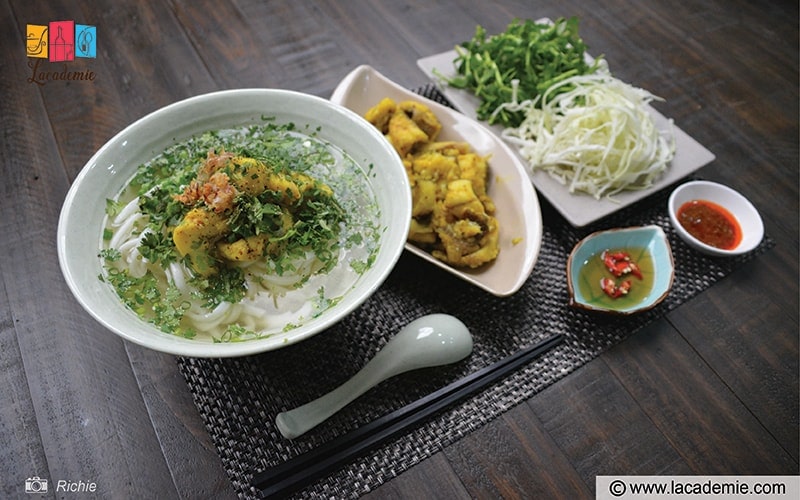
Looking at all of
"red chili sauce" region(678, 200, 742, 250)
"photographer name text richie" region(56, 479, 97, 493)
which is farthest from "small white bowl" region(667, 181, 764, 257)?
"photographer name text richie" region(56, 479, 97, 493)

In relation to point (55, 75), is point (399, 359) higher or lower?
higher

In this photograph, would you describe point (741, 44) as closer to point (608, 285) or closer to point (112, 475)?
point (608, 285)

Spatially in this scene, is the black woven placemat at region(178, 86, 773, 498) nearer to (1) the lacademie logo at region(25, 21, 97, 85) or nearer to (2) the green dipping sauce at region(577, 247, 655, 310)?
(2) the green dipping sauce at region(577, 247, 655, 310)

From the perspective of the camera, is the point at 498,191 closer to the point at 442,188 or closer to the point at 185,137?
the point at 442,188

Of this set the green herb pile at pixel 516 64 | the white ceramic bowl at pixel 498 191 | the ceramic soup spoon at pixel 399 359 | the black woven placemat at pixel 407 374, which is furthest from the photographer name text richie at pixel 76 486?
the green herb pile at pixel 516 64

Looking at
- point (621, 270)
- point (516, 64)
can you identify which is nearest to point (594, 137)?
point (516, 64)

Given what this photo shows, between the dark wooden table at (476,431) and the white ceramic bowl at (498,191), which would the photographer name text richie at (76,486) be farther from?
the white ceramic bowl at (498,191)

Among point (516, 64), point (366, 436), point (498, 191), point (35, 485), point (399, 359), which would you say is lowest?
point (35, 485)
